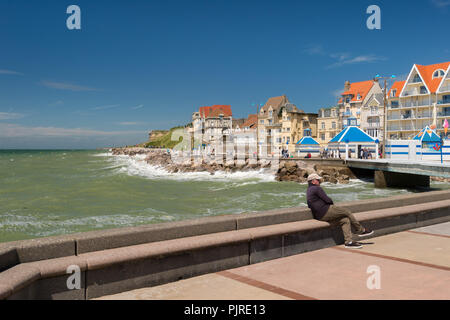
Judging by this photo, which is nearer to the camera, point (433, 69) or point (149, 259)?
point (149, 259)

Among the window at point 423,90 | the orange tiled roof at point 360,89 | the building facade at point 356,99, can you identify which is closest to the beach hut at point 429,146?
the window at point 423,90

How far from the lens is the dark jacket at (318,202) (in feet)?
21.1

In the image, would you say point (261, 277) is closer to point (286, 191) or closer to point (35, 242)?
point (35, 242)

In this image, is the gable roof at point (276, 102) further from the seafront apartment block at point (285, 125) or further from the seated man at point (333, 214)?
the seated man at point (333, 214)

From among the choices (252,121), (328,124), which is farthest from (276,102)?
(328,124)

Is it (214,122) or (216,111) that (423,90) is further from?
(216,111)

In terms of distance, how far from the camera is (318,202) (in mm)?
6469

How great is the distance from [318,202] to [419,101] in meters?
69.8

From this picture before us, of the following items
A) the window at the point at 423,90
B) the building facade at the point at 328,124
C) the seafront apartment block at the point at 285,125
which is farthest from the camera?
the seafront apartment block at the point at 285,125

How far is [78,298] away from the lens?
411 cm

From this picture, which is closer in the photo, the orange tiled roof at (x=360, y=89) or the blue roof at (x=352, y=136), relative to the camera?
the blue roof at (x=352, y=136)

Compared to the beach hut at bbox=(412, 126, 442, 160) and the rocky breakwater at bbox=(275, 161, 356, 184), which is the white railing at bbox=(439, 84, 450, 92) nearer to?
the beach hut at bbox=(412, 126, 442, 160)
